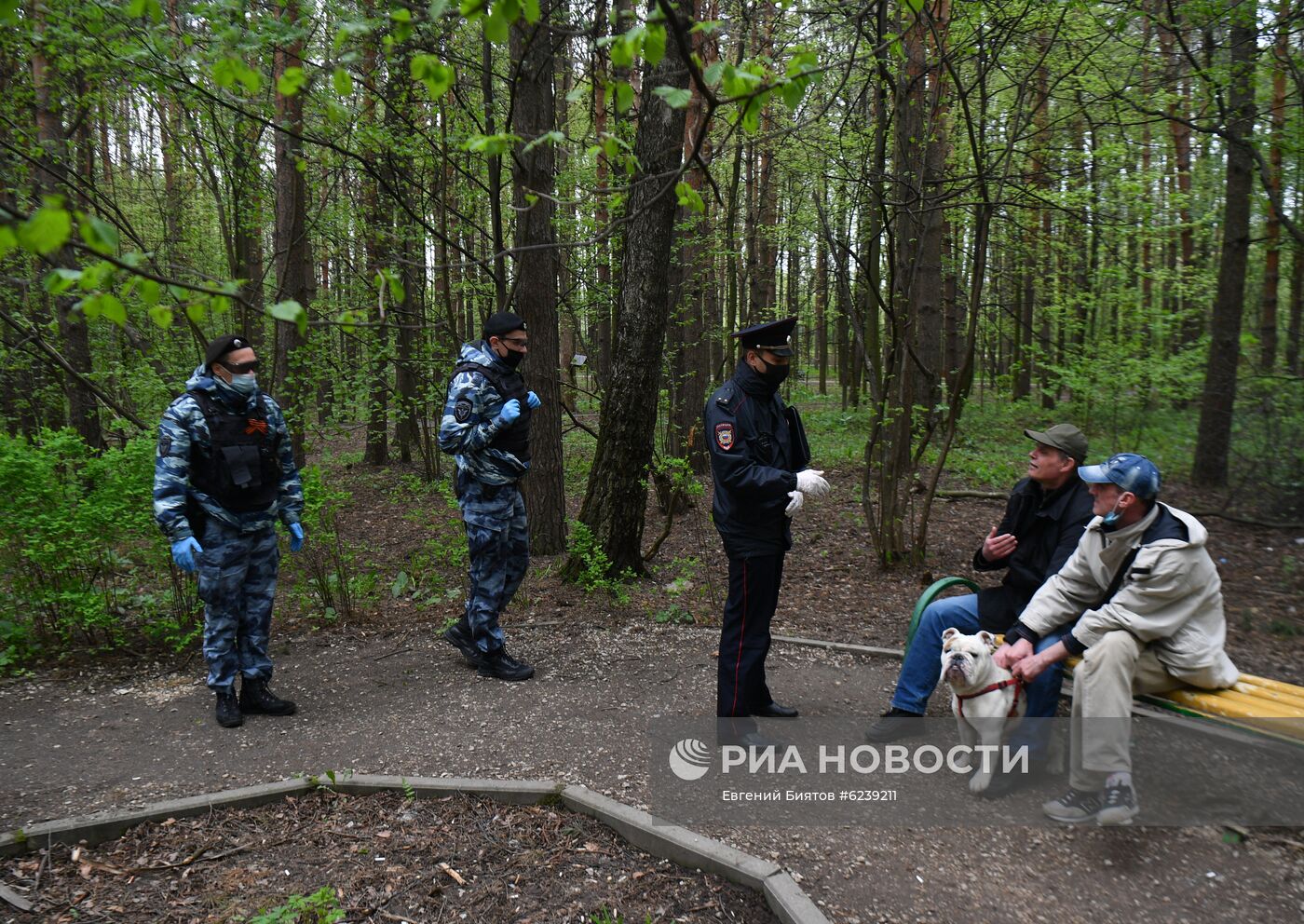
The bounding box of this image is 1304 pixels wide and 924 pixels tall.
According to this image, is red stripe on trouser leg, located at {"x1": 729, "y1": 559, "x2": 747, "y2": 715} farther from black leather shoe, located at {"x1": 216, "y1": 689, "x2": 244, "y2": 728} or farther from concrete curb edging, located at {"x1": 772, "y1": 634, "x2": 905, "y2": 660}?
black leather shoe, located at {"x1": 216, "y1": 689, "x2": 244, "y2": 728}

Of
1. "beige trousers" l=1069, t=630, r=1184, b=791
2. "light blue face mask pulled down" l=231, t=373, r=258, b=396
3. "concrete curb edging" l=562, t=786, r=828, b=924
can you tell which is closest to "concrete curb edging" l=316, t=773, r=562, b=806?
"concrete curb edging" l=562, t=786, r=828, b=924

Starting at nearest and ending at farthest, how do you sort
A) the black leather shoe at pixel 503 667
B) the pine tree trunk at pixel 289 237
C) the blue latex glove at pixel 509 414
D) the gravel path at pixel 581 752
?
the gravel path at pixel 581 752 < the blue latex glove at pixel 509 414 < the black leather shoe at pixel 503 667 < the pine tree trunk at pixel 289 237

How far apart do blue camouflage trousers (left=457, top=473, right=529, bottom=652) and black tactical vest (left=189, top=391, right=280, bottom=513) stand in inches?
45.5

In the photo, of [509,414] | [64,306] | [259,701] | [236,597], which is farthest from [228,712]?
[64,306]

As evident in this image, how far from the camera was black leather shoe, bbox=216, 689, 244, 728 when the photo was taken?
4473 millimetres

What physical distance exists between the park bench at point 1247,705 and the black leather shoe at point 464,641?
12.4ft

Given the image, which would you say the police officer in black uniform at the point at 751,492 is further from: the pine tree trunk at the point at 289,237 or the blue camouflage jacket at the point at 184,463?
the pine tree trunk at the point at 289,237

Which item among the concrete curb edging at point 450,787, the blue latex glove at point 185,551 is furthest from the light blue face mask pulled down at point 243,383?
the concrete curb edging at point 450,787

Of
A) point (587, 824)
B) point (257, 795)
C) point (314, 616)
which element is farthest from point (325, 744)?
point (314, 616)

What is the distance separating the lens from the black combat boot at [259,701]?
461 cm

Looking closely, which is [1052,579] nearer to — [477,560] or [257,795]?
[477,560]

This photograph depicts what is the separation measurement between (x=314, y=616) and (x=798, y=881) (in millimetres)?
4760

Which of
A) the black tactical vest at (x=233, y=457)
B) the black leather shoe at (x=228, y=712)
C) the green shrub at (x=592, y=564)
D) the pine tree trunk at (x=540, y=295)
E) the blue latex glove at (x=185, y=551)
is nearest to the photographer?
the blue latex glove at (x=185, y=551)

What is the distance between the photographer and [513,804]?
364 cm
